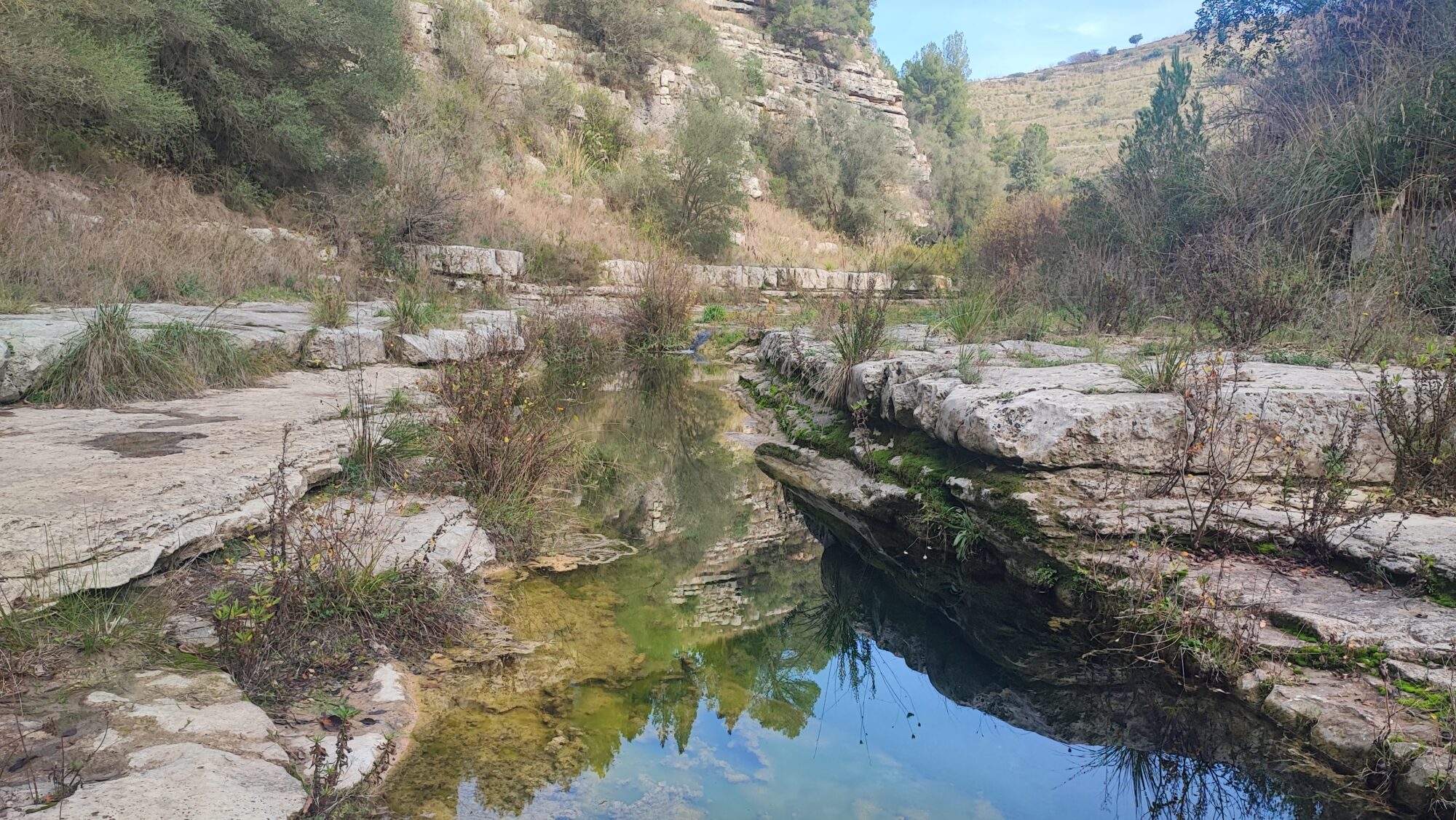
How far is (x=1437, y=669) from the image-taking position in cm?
280

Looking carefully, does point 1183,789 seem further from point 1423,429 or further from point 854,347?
point 854,347

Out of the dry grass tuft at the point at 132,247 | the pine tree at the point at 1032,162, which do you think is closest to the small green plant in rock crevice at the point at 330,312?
the dry grass tuft at the point at 132,247

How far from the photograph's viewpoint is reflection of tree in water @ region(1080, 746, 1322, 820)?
2.70 m

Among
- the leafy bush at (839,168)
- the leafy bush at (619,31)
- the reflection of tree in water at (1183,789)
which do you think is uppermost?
the leafy bush at (619,31)

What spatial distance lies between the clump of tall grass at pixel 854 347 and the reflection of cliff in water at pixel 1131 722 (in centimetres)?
323

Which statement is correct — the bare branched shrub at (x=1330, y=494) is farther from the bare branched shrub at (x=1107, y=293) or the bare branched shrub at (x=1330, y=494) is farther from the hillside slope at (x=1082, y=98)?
the hillside slope at (x=1082, y=98)

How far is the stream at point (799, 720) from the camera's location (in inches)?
108

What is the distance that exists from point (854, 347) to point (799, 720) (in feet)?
14.8

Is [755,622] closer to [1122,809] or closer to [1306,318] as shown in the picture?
[1122,809]

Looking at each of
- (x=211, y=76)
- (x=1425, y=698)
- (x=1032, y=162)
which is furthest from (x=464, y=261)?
(x=1032, y=162)

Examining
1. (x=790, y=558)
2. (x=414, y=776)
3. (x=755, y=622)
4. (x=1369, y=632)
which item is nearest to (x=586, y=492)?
(x=790, y=558)

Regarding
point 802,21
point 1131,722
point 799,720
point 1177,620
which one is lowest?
point 799,720

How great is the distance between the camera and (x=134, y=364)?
18.1 feet

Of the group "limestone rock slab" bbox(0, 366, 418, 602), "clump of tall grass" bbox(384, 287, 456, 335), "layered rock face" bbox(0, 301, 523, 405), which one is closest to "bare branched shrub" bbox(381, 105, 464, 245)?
"layered rock face" bbox(0, 301, 523, 405)
